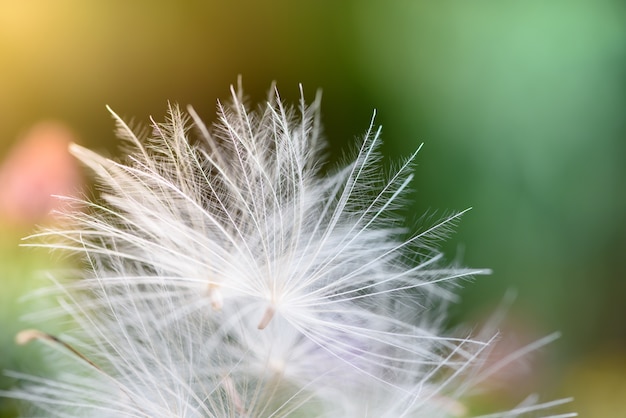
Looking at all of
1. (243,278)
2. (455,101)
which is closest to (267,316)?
(243,278)

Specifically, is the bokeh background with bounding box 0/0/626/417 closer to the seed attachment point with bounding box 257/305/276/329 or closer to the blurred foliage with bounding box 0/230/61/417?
the blurred foliage with bounding box 0/230/61/417

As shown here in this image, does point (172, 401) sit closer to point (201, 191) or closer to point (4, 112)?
point (201, 191)

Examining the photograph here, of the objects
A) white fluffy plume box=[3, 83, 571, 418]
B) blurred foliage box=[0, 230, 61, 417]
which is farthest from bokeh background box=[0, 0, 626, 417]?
white fluffy plume box=[3, 83, 571, 418]

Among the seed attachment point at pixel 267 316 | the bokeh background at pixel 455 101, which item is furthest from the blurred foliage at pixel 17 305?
the seed attachment point at pixel 267 316

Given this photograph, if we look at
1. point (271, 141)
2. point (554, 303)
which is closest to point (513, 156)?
point (554, 303)

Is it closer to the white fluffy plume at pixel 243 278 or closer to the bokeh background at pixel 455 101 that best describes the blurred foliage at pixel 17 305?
the bokeh background at pixel 455 101

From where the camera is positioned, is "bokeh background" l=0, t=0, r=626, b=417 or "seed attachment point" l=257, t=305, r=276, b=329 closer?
"seed attachment point" l=257, t=305, r=276, b=329
